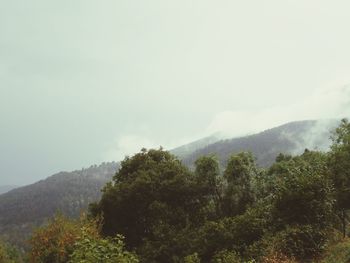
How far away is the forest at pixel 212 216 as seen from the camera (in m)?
25.6

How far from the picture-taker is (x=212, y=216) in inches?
1809

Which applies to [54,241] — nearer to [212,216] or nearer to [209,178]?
[212,216]

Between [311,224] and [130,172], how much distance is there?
93.4 feet

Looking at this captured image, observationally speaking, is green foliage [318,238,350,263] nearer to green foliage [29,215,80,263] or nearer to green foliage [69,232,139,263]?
green foliage [69,232,139,263]

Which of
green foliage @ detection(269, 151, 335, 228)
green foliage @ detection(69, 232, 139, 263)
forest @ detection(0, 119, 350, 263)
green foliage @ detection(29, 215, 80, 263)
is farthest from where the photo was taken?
green foliage @ detection(29, 215, 80, 263)

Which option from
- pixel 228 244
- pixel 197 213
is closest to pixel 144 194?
pixel 197 213

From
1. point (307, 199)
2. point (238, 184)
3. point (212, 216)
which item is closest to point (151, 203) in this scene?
point (212, 216)

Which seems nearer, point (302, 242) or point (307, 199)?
point (302, 242)

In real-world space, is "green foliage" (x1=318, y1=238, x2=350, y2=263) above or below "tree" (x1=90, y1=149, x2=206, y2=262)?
below

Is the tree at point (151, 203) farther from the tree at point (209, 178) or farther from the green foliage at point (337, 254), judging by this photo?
the green foliage at point (337, 254)

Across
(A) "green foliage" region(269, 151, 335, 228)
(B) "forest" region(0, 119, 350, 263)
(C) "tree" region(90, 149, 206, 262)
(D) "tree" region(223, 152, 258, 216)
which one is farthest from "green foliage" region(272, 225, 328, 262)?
(D) "tree" region(223, 152, 258, 216)

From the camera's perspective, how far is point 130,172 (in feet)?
169

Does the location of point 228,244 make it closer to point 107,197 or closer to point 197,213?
point 197,213

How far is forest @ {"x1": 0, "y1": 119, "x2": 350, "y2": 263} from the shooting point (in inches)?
1008
